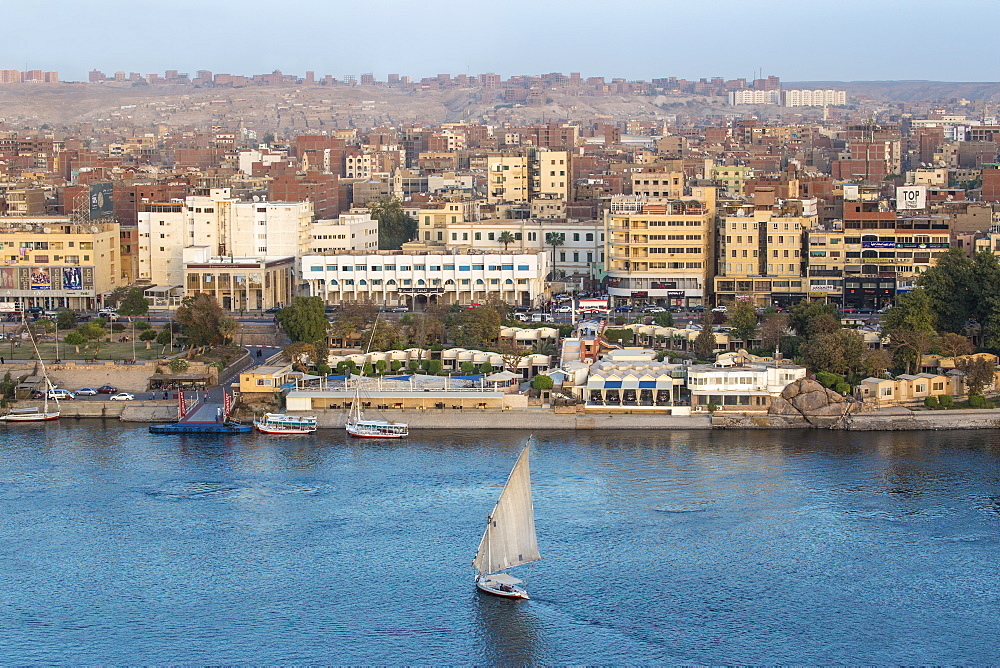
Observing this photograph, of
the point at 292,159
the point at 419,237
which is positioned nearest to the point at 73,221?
the point at 419,237

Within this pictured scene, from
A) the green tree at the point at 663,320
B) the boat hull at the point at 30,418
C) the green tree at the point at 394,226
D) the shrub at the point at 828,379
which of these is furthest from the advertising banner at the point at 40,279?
the shrub at the point at 828,379

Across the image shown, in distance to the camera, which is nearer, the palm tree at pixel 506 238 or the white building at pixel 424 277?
the white building at pixel 424 277

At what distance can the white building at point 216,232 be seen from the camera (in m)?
30.1

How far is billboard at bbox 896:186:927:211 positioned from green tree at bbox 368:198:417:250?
1068 cm

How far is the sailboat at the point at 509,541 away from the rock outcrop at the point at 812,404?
22.6 ft

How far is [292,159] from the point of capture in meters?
56.0

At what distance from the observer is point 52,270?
94.7ft

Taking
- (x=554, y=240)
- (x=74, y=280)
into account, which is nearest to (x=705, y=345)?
(x=554, y=240)

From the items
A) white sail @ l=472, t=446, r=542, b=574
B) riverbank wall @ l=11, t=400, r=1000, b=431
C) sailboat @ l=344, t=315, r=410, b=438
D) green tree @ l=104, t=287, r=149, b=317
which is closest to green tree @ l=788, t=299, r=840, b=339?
riverbank wall @ l=11, t=400, r=1000, b=431

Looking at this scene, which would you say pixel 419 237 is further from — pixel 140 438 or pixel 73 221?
pixel 140 438

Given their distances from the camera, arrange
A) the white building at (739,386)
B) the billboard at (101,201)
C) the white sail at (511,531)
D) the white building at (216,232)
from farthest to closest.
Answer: the billboard at (101,201) < the white building at (216,232) < the white building at (739,386) < the white sail at (511,531)

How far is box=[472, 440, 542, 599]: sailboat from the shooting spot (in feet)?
44.7

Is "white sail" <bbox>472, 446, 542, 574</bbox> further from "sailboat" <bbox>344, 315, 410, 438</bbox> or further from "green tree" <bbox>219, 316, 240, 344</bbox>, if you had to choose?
"green tree" <bbox>219, 316, 240, 344</bbox>

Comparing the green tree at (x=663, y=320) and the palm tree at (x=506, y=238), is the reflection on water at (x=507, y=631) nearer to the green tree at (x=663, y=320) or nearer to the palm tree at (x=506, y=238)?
the green tree at (x=663, y=320)
